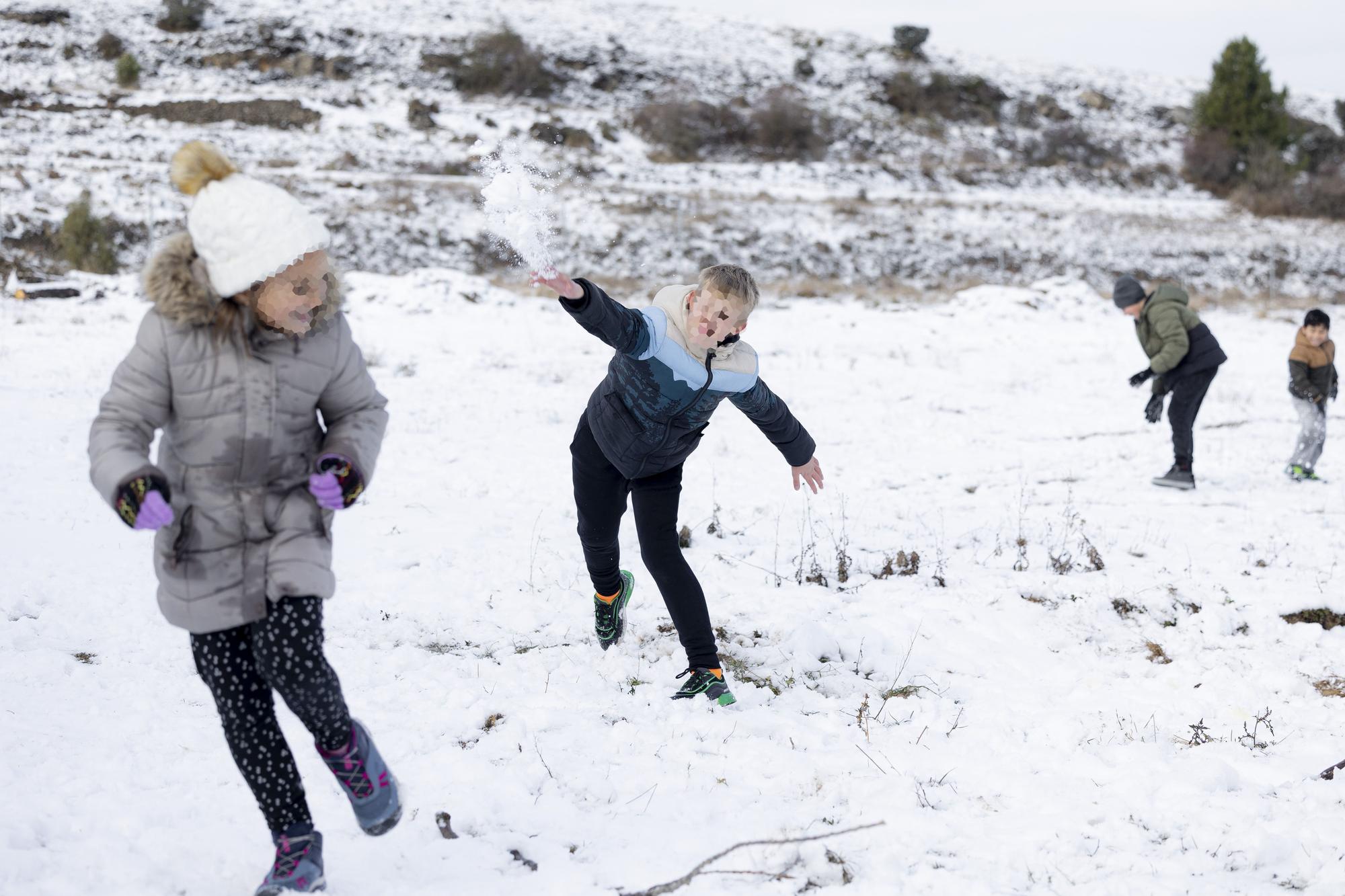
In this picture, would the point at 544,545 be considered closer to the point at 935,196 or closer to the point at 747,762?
the point at 747,762

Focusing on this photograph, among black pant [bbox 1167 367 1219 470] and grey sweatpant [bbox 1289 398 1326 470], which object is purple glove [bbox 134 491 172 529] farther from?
grey sweatpant [bbox 1289 398 1326 470]

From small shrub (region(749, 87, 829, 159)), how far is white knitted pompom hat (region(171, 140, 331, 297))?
33704mm

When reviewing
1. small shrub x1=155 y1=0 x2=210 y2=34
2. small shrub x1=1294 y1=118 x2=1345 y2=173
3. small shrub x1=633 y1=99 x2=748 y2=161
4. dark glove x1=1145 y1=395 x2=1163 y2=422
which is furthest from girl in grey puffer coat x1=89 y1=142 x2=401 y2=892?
small shrub x1=1294 y1=118 x2=1345 y2=173

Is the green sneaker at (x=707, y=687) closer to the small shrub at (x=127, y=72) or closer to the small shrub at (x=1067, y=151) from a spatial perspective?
the small shrub at (x=127, y=72)

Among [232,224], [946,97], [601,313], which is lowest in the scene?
[601,313]

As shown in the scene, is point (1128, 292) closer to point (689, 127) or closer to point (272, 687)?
point (272, 687)

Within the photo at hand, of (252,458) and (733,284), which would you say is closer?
(252,458)

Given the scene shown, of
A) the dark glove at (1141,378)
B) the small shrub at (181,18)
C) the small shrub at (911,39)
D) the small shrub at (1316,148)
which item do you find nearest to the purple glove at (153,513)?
the dark glove at (1141,378)

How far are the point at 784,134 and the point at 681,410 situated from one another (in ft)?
110

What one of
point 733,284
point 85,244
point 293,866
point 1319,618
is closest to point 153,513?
point 293,866

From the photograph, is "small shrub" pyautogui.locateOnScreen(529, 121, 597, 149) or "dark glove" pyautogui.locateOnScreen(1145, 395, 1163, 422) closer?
"dark glove" pyautogui.locateOnScreen(1145, 395, 1163, 422)

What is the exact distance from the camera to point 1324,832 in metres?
3.00

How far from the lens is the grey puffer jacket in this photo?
2.11 meters

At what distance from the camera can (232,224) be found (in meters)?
2.06
